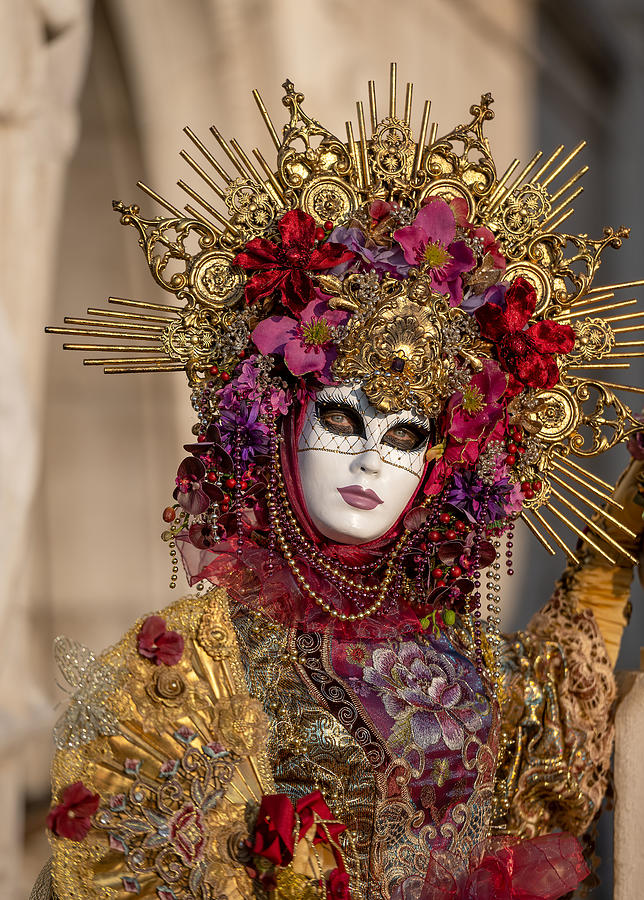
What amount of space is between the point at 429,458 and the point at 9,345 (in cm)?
169

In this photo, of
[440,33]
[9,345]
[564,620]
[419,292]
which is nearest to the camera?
[419,292]

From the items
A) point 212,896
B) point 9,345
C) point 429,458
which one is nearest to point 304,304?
point 429,458

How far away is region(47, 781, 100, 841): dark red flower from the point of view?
1560mm

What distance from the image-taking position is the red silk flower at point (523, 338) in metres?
1.90

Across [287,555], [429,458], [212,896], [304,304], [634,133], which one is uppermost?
[634,133]

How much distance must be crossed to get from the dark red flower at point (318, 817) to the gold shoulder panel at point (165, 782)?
67mm

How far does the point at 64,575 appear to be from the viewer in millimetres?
4434

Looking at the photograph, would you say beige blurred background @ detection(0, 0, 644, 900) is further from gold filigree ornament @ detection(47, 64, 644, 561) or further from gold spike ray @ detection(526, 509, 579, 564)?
gold spike ray @ detection(526, 509, 579, 564)

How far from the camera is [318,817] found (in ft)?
5.39

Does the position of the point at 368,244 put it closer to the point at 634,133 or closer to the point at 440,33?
the point at 440,33

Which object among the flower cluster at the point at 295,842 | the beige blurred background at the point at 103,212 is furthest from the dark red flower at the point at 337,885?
the beige blurred background at the point at 103,212

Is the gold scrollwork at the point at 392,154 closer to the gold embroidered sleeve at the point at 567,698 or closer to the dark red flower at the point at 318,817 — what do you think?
the gold embroidered sleeve at the point at 567,698

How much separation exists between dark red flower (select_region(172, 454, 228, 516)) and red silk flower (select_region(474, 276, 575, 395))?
53cm

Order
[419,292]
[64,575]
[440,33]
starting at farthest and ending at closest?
1. [440,33]
2. [64,575]
3. [419,292]
